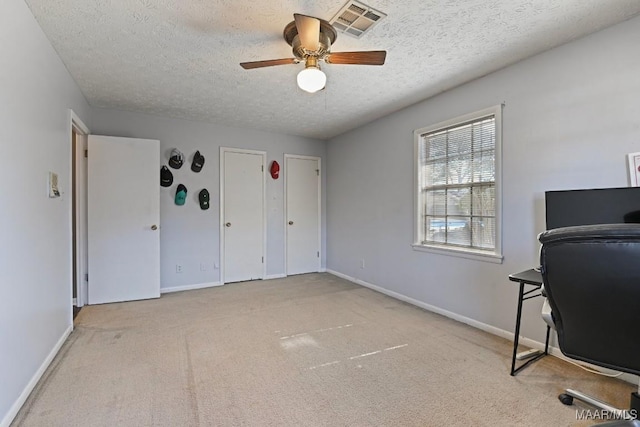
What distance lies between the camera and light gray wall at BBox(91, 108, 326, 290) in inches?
164

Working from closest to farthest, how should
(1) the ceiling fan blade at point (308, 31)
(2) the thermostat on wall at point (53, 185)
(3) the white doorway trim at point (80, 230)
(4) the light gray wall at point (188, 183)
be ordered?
(1) the ceiling fan blade at point (308, 31) < (2) the thermostat on wall at point (53, 185) < (3) the white doorway trim at point (80, 230) < (4) the light gray wall at point (188, 183)

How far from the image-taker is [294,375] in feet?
7.16

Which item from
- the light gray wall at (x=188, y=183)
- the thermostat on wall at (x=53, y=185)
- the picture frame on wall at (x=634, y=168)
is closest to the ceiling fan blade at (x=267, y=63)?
the thermostat on wall at (x=53, y=185)

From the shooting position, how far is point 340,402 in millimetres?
1875

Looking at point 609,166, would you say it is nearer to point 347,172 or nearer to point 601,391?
point 601,391

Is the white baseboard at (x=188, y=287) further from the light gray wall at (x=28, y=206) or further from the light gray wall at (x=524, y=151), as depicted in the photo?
the light gray wall at (x=524, y=151)

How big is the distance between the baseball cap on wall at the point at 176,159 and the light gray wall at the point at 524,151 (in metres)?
2.80

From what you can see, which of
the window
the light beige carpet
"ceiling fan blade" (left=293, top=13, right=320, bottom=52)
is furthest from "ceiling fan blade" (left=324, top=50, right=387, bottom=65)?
the light beige carpet

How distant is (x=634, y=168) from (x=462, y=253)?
147 cm

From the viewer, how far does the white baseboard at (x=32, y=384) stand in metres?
1.66

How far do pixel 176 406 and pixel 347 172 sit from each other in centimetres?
395

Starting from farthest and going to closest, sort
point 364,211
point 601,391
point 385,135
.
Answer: point 364,211, point 385,135, point 601,391

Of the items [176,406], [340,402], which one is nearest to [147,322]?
[176,406]

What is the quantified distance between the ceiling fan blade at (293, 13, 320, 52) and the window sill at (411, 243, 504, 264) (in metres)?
2.38
